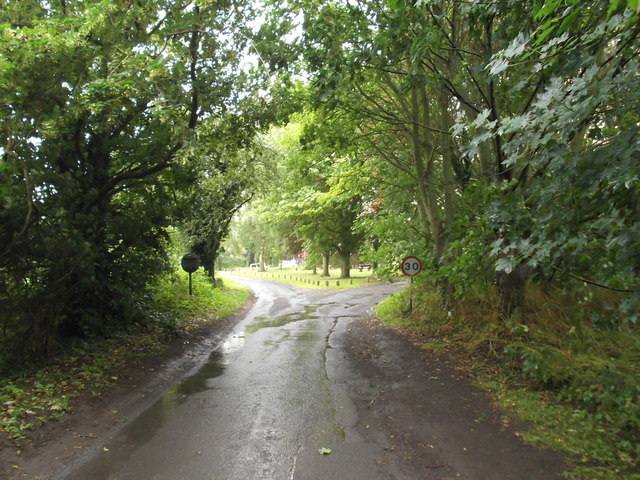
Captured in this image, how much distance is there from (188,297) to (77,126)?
9.54 metres

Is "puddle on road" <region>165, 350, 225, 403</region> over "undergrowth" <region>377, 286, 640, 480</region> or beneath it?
beneath

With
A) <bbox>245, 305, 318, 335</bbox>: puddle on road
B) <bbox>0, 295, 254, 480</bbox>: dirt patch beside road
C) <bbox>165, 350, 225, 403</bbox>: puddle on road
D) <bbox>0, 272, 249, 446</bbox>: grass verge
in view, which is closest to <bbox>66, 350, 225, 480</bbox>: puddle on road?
<bbox>165, 350, 225, 403</bbox>: puddle on road

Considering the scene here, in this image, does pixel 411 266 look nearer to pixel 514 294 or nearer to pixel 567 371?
pixel 514 294

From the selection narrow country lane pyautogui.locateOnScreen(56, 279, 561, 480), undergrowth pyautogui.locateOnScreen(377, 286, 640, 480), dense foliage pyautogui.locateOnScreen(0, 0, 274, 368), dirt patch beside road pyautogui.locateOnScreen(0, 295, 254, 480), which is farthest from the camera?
dense foliage pyautogui.locateOnScreen(0, 0, 274, 368)

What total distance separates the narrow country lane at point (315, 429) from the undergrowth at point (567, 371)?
18.4 inches

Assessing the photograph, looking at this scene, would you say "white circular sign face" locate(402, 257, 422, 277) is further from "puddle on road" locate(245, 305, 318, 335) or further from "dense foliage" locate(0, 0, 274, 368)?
"dense foliage" locate(0, 0, 274, 368)

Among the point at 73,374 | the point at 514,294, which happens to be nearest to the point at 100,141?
the point at 73,374

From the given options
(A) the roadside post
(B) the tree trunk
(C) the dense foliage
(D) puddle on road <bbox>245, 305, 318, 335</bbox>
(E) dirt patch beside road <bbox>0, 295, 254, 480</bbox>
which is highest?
(C) the dense foliage

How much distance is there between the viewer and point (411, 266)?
39.6ft

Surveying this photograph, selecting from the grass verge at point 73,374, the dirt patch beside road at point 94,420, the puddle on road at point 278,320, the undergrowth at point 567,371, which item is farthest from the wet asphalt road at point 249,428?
the puddle on road at point 278,320

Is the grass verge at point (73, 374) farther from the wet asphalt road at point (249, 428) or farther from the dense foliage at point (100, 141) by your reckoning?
the wet asphalt road at point (249, 428)

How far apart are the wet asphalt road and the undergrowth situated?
86.8 inches

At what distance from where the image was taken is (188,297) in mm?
16078

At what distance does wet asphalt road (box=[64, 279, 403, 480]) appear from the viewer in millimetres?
4113
